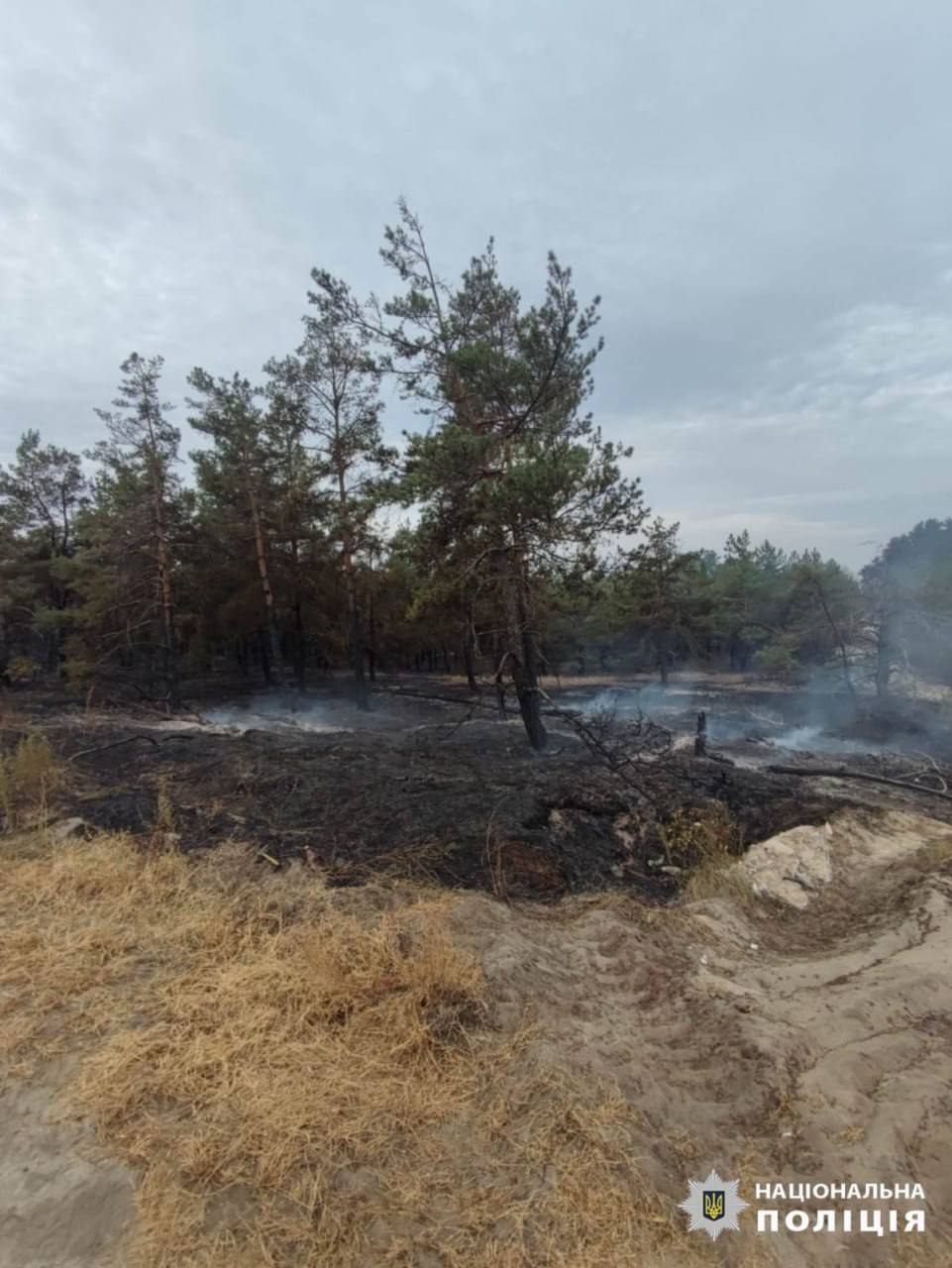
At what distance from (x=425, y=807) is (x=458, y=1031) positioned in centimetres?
406

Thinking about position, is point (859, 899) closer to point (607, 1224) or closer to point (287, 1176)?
point (607, 1224)

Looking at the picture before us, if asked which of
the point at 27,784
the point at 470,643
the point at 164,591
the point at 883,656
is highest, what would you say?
the point at 164,591

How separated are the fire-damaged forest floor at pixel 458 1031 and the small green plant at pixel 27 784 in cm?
41

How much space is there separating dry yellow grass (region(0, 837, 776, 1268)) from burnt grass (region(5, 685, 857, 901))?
148 cm

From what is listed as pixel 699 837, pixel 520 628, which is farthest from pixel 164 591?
pixel 699 837

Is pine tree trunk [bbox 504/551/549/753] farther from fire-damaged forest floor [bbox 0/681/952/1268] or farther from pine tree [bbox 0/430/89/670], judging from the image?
pine tree [bbox 0/430/89/670]

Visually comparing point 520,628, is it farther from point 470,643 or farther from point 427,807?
point 470,643

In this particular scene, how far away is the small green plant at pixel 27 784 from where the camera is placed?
6.86 m

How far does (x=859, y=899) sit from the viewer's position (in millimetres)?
5820

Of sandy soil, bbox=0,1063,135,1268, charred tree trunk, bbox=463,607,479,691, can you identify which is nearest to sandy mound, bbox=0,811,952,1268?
sandy soil, bbox=0,1063,135,1268

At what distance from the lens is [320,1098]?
110 inches

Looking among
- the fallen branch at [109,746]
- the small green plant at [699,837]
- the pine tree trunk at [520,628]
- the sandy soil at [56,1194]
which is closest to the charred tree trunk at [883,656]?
the pine tree trunk at [520,628]

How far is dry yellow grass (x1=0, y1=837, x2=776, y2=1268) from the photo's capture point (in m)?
2.24

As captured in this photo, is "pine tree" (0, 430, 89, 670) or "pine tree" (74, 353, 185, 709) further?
"pine tree" (0, 430, 89, 670)
